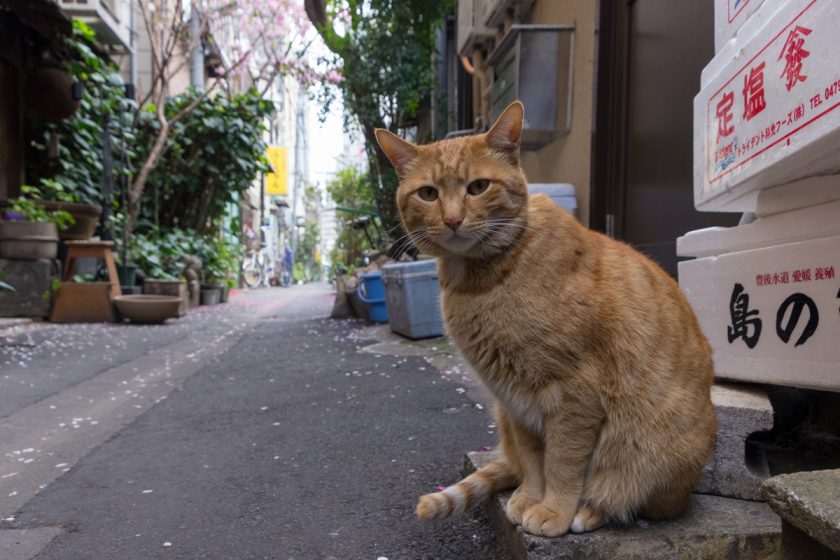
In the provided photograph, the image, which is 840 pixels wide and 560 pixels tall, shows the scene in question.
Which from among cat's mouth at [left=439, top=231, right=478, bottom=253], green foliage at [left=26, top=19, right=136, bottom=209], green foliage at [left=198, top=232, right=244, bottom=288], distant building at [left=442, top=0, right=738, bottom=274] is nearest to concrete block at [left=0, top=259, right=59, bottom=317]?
green foliage at [left=26, top=19, right=136, bottom=209]

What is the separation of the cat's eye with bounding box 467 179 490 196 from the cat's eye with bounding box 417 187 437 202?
0.09 metres

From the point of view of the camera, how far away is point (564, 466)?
1.28 metres

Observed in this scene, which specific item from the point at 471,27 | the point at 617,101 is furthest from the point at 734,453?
the point at 471,27

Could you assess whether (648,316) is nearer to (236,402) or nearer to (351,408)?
(351,408)

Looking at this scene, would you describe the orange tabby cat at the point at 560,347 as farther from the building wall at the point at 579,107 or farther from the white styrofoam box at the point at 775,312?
the building wall at the point at 579,107

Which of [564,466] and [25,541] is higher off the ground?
[564,466]

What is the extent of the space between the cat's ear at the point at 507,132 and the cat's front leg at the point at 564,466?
0.66 meters

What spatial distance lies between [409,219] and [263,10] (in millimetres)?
12272

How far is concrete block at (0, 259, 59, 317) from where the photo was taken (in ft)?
20.0

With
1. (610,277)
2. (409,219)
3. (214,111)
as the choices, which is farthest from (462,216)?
(214,111)

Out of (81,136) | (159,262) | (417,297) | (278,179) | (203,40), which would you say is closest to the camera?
(417,297)

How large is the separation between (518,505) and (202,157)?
10128 millimetres

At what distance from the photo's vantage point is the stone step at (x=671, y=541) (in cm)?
121

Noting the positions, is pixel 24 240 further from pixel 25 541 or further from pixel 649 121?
pixel 649 121
